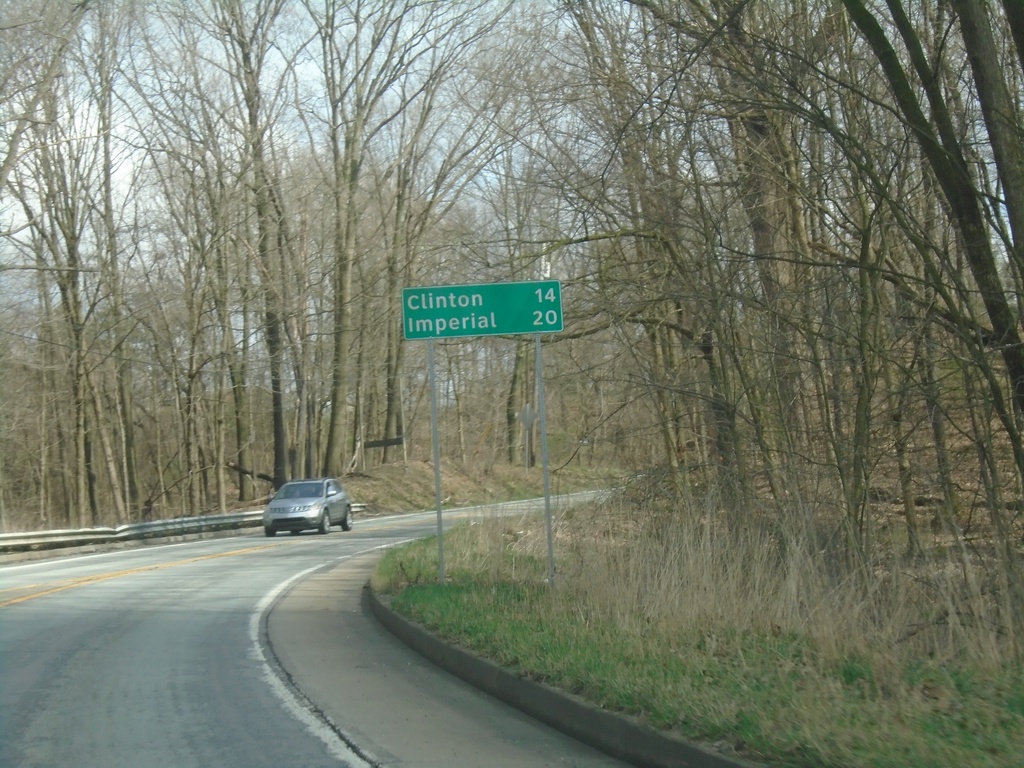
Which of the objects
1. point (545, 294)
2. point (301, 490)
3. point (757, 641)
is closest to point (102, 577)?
point (545, 294)

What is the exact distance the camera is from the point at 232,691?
26.5 ft

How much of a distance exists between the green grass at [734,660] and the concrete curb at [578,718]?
12 cm

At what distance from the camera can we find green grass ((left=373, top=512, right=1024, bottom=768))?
5.10 meters

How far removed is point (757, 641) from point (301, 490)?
23564 millimetres

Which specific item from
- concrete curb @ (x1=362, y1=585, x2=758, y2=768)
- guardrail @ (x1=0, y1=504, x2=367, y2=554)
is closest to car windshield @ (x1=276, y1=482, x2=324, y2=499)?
guardrail @ (x1=0, y1=504, x2=367, y2=554)

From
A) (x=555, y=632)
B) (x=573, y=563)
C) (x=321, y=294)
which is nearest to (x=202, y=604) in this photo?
(x=573, y=563)

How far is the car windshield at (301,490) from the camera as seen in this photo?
96.5 ft

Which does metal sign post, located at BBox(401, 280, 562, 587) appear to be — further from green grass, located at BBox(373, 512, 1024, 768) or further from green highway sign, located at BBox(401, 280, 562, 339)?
green grass, located at BBox(373, 512, 1024, 768)

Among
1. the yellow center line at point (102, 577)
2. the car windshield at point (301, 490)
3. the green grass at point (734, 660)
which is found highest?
the car windshield at point (301, 490)

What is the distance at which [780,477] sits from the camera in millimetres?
13117

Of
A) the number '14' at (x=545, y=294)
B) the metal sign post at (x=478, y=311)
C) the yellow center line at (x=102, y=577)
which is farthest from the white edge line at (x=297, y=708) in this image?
the number '14' at (x=545, y=294)

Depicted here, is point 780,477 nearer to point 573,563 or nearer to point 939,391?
point 939,391

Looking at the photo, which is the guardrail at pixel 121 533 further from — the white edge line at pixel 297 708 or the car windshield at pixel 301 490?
the white edge line at pixel 297 708

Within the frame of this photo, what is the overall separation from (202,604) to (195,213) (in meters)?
27.0
